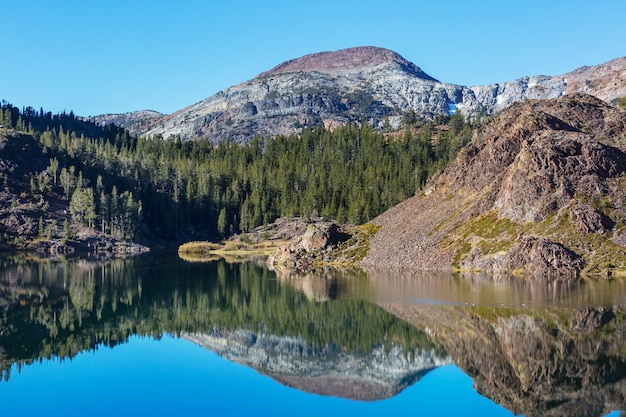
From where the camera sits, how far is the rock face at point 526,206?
96438 mm

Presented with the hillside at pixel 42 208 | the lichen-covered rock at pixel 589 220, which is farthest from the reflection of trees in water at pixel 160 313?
the hillside at pixel 42 208

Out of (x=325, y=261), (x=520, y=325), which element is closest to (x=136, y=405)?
(x=520, y=325)

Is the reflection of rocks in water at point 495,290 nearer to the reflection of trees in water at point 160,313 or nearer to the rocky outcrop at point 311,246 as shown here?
the reflection of trees in water at point 160,313

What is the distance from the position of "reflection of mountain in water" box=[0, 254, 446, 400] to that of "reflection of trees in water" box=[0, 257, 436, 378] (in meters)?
0.11

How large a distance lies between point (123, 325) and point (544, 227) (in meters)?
72.4

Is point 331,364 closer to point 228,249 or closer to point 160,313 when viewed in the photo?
point 160,313

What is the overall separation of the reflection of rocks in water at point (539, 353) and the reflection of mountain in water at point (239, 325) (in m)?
3.21

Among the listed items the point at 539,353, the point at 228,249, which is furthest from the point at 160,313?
the point at 228,249

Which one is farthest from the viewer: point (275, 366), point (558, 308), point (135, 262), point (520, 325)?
point (135, 262)

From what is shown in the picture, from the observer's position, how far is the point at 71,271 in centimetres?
11262

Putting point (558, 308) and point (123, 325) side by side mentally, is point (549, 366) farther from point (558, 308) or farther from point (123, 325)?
point (123, 325)

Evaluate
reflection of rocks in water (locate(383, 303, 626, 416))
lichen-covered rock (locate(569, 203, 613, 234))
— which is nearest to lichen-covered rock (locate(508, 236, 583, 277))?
lichen-covered rock (locate(569, 203, 613, 234))

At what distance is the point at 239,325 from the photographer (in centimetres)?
6216

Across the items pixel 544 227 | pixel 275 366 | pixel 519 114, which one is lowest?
pixel 275 366
